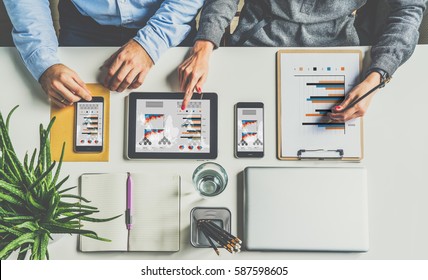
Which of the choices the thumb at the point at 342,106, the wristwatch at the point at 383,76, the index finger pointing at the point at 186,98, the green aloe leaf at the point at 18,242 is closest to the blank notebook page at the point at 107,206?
the green aloe leaf at the point at 18,242

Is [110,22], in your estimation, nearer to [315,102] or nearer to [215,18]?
[215,18]

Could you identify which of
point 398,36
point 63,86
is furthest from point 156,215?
point 398,36

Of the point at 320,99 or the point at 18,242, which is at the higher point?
the point at 320,99

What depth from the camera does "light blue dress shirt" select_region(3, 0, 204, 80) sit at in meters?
1.13

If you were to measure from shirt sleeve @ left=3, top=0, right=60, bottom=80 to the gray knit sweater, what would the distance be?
1.27 feet

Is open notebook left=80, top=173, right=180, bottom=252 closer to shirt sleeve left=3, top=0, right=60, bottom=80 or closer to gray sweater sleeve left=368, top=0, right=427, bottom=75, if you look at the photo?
shirt sleeve left=3, top=0, right=60, bottom=80

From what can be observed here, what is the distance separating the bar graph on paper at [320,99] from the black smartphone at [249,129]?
111mm

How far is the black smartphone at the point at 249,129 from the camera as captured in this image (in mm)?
1105

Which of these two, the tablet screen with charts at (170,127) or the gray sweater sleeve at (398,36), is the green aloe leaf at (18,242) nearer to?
the tablet screen with charts at (170,127)

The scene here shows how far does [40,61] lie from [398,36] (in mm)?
913

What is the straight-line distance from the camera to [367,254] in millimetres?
1082

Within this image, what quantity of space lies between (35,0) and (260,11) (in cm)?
60

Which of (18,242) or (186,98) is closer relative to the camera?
(18,242)

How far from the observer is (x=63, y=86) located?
Answer: 1.11 m
